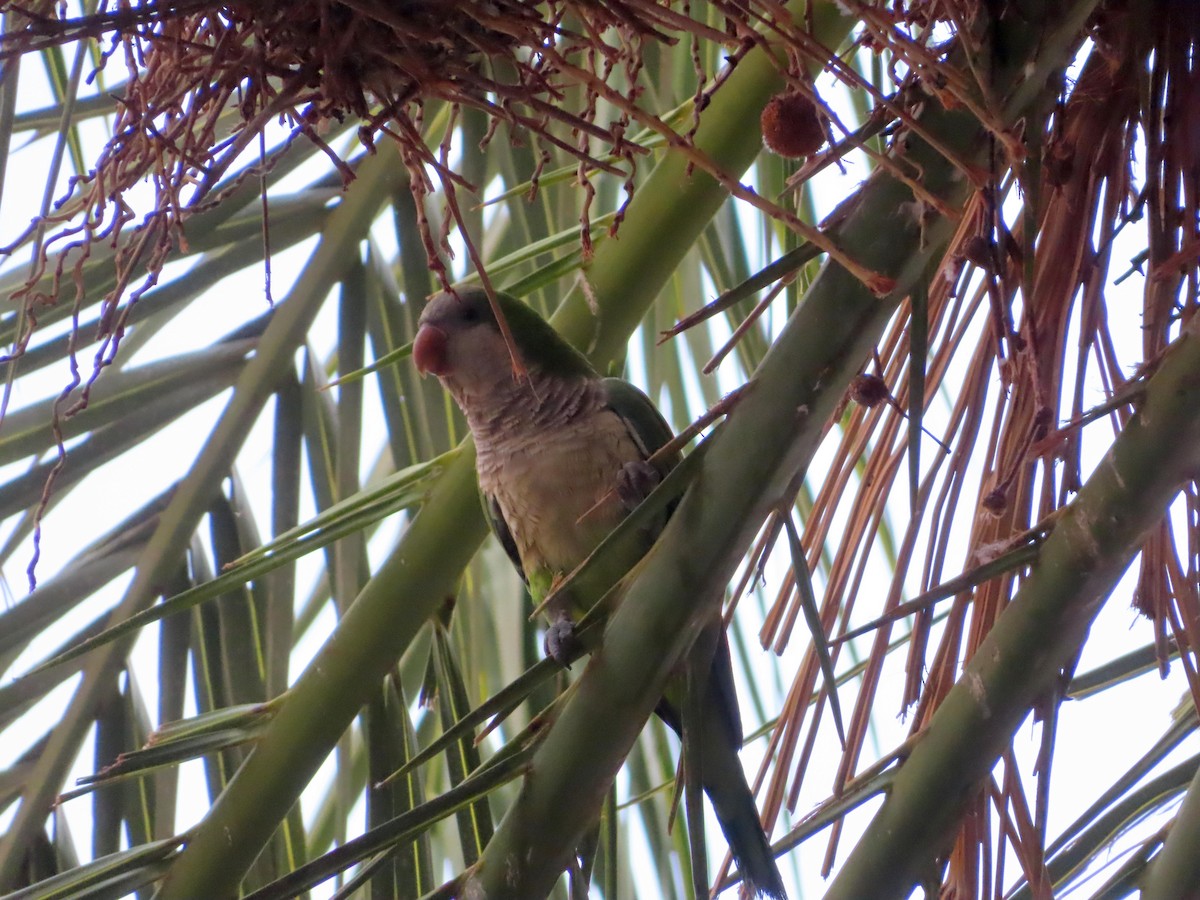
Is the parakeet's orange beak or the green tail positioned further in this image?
the parakeet's orange beak

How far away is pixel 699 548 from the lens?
2.58ft

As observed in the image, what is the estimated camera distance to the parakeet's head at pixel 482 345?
1.53 metres

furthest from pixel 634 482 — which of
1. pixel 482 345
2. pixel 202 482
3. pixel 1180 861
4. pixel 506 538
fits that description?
pixel 1180 861

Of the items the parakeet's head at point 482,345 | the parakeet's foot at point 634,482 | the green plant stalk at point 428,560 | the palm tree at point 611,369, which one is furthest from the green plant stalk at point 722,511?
the parakeet's head at point 482,345

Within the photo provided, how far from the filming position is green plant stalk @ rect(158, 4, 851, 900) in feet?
3.20

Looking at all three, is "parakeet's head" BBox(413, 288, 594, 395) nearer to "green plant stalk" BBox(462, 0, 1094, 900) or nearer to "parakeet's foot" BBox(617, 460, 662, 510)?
"parakeet's foot" BBox(617, 460, 662, 510)

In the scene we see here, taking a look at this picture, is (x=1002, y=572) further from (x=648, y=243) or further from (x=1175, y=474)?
(x=648, y=243)

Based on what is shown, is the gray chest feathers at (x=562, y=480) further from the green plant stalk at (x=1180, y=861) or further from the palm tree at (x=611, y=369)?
the green plant stalk at (x=1180, y=861)

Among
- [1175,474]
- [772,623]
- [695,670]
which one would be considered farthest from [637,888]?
[1175,474]

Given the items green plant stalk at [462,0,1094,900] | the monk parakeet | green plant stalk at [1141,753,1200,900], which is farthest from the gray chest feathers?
green plant stalk at [1141,753,1200,900]

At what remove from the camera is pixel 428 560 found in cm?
110

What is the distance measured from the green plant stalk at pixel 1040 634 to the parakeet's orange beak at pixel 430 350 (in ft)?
2.57

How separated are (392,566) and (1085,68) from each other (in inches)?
29.1

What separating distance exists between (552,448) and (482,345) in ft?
0.69
